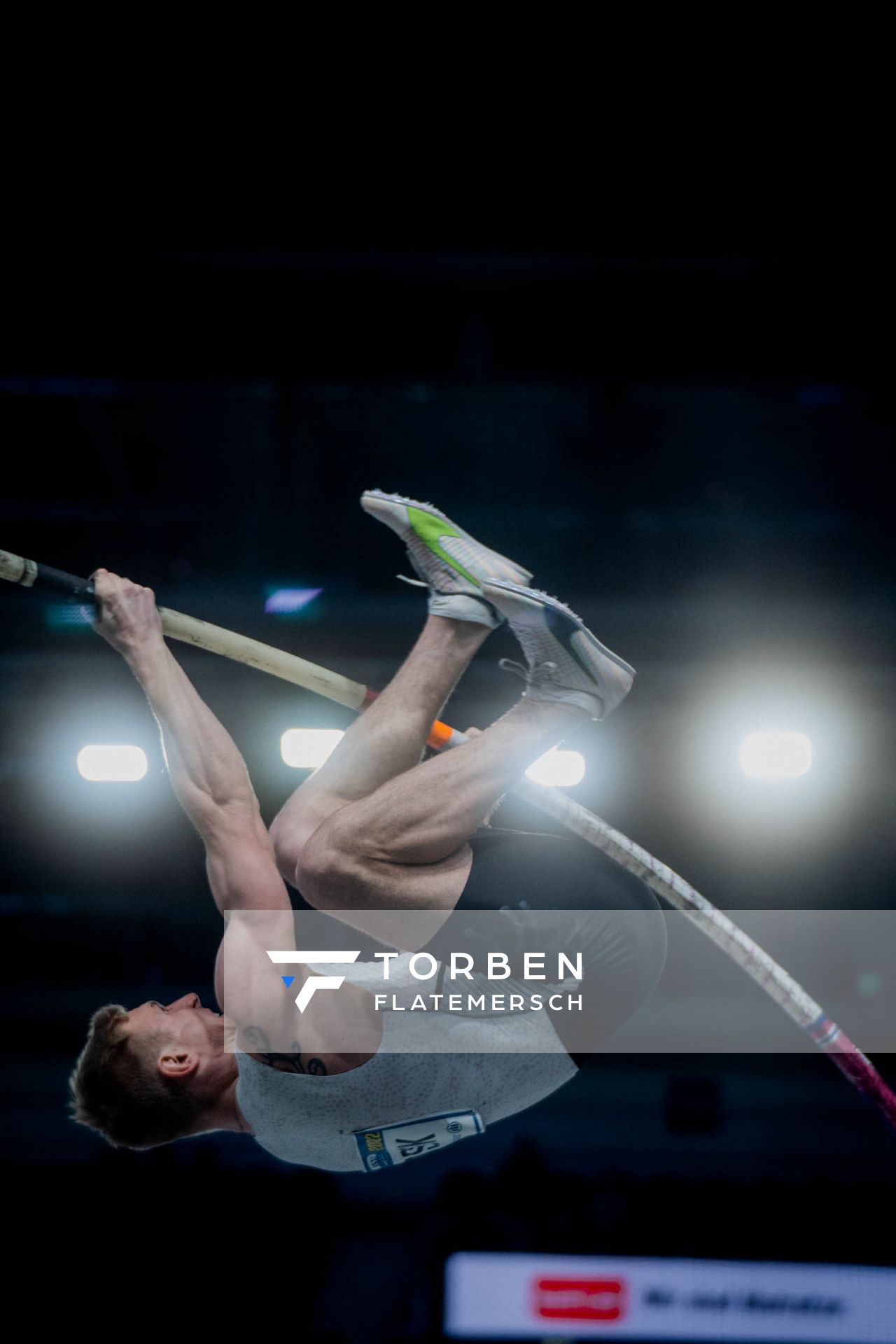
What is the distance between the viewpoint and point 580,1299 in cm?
444

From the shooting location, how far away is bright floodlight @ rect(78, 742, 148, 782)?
4.81m

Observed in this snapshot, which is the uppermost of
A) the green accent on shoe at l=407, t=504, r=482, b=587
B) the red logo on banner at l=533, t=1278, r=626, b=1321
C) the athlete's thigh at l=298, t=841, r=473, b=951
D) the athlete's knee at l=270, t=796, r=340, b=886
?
the green accent on shoe at l=407, t=504, r=482, b=587

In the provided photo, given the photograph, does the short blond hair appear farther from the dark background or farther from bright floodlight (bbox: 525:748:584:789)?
bright floodlight (bbox: 525:748:584:789)

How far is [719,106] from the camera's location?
3.22m

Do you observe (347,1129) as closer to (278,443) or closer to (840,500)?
(278,443)

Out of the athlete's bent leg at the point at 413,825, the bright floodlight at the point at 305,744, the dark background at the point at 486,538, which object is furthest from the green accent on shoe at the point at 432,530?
the bright floodlight at the point at 305,744

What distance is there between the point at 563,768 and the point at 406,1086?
8.86ft

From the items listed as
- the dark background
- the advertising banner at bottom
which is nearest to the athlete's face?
the dark background

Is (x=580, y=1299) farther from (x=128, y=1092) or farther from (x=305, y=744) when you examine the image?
(x=128, y=1092)

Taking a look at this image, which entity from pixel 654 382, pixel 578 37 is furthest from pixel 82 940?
pixel 578 37

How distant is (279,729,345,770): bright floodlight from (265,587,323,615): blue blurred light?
1.79 feet

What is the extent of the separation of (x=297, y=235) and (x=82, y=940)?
4070mm

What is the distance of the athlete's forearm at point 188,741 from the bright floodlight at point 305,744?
89.4 inches

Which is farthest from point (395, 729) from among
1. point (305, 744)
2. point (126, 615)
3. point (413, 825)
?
point (305, 744)
